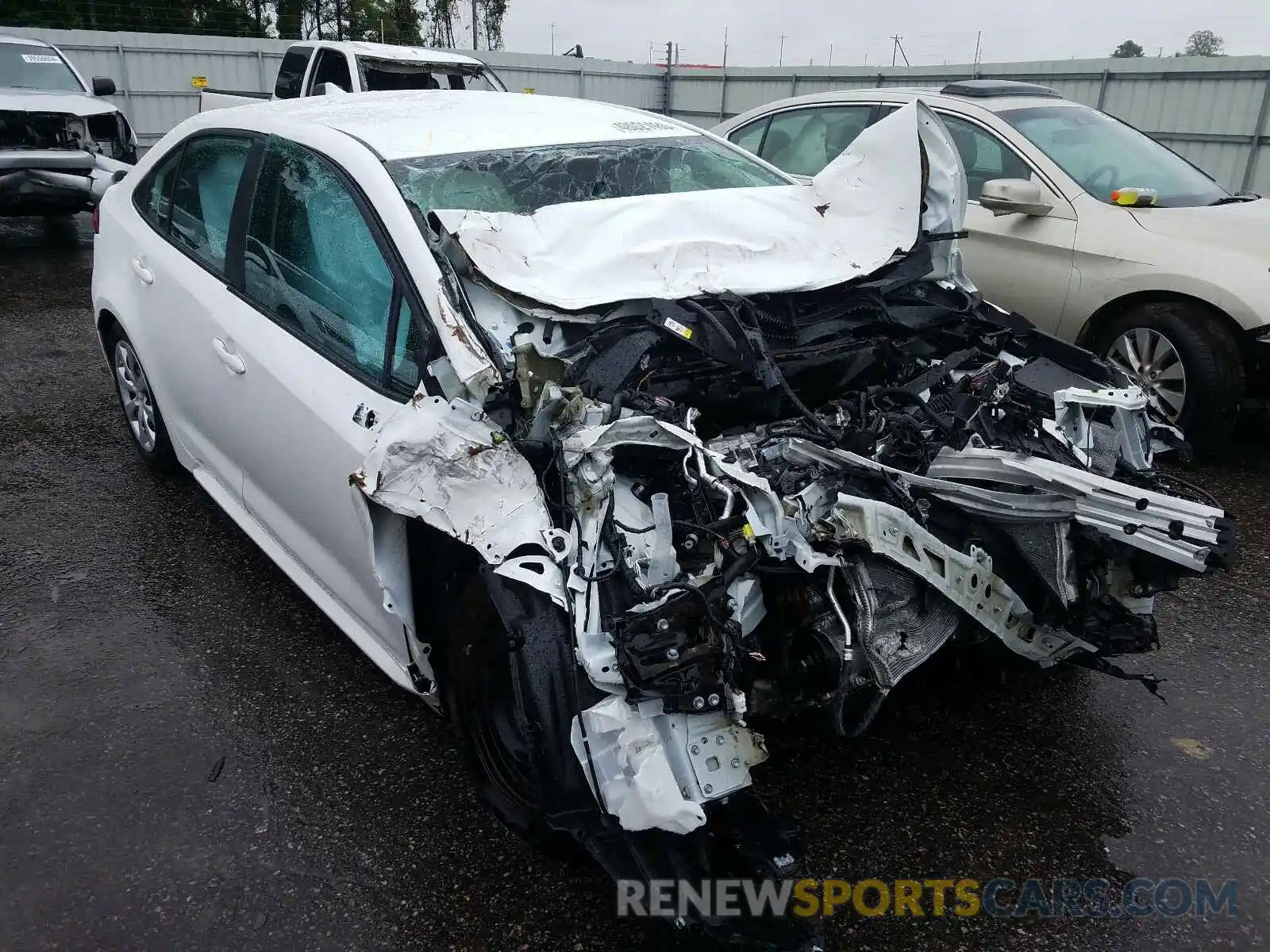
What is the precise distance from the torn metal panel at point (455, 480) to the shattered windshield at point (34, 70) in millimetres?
9908

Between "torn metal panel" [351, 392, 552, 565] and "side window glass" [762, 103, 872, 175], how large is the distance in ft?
14.4

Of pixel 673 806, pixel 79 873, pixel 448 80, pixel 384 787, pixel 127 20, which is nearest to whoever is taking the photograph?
pixel 673 806

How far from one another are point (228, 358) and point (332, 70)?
24.3 feet

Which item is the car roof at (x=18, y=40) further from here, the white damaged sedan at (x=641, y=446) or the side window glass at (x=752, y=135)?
the white damaged sedan at (x=641, y=446)

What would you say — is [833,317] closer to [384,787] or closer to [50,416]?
[384,787]

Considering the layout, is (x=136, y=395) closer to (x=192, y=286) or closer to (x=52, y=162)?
(x=192, y=286)

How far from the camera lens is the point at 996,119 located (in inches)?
207

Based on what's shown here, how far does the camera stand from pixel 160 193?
3.81 metres

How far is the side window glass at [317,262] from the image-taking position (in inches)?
103

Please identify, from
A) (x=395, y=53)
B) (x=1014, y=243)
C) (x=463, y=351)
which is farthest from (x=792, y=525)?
(x=395, y=53)

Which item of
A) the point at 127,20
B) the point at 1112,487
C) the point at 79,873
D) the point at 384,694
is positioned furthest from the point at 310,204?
the point at 127,20

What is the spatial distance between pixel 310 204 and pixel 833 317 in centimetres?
168

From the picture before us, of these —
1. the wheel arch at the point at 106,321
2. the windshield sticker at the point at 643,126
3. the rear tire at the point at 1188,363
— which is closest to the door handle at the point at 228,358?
the wheel arch at the point at 106,321

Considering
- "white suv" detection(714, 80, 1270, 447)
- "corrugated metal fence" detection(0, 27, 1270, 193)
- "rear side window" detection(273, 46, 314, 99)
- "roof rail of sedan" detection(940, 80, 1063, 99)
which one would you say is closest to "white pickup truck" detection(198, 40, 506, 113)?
"rear side window" detection(273, 46, 314, 99)
